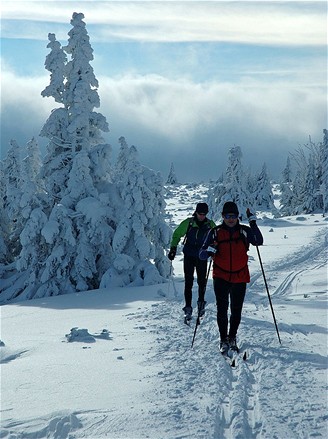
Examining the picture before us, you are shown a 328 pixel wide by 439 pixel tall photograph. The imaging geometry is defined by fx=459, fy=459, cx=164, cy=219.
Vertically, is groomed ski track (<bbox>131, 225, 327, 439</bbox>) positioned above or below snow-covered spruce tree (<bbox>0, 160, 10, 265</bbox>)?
below

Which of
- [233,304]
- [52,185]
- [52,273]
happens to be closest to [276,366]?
[233,304]

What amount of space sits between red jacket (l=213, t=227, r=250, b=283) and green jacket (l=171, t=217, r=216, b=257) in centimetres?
234

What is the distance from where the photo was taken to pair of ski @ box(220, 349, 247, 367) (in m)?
6.69

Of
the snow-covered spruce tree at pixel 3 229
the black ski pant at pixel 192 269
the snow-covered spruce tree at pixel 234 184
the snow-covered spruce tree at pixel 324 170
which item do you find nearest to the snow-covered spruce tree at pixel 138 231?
the black ski pant at pixel 192 269

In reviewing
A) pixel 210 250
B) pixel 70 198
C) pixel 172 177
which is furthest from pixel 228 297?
pixel 172 177

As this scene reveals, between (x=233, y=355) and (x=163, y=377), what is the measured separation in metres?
1.36

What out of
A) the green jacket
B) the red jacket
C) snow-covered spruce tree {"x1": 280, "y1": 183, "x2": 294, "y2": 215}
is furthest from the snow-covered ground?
snow-covered spruce tree {"x1": 280, "y1": 183, "x2": 294, "y2": 215}

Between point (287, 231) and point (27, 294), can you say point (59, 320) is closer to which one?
point (27, 294)

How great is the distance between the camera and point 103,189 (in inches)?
886

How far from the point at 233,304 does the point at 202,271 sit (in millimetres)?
2617

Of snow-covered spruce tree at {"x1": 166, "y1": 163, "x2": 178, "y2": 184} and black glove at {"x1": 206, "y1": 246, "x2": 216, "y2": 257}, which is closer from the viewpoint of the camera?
black glove at {"x1": 206, "y1": 246, "x2": 216, "y2": 257}

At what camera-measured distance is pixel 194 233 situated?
947 cm

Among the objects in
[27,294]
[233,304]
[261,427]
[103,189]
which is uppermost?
[103,189]

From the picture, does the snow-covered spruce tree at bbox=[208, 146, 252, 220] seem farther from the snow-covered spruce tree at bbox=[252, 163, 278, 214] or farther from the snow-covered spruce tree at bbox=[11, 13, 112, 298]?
the snow-covered spruce tree at bbox=[11, 13, 112, 298]
